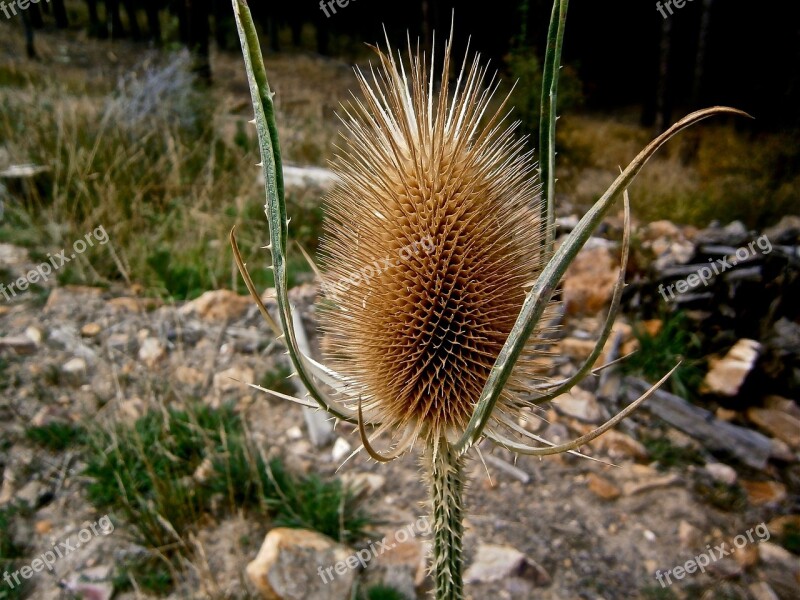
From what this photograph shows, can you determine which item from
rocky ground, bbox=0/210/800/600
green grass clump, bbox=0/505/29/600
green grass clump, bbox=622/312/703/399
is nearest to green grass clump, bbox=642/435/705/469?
rocky ground, bbox=0/210/800/600

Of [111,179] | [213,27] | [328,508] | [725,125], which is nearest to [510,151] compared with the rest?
[328,508]

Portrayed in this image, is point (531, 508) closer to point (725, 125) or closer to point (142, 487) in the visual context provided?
point (142, 487)

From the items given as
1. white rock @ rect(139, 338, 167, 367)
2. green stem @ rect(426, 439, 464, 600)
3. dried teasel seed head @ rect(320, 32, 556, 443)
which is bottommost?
white rock @ rect(139, 338, 167, 367)

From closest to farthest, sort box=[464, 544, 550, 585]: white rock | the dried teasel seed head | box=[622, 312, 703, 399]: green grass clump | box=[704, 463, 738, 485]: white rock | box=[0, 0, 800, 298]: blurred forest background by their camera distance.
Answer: the dried teasel seed head, box=[464, 544, 550, 585]: white rock, box=[704, 463, 738, 485]: white rock, box=[622, 312, 703, 399]: green grass clump, box=[0, 0, 800, 298]: blurred forest background

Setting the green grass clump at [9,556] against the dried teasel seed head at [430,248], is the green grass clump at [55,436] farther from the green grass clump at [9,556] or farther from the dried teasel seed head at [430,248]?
the dried teasel seed head at [430,248]

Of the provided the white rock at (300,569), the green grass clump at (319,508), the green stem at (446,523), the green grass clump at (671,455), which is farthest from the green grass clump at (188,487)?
the green grass clump at (671,455)

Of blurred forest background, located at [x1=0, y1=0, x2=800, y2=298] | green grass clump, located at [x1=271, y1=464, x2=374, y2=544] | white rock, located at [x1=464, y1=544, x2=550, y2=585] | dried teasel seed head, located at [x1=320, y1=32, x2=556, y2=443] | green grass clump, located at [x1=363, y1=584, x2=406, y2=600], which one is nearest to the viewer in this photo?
dried teasel seed head, located at [x1=320, y1=32, x2=556, y2=443]

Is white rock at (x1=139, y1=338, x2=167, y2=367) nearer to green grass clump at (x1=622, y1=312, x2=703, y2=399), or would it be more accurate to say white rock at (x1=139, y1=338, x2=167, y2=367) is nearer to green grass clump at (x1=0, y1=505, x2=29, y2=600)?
green grass clump at (x1=0, y1=505, x2=29, y2=600)
